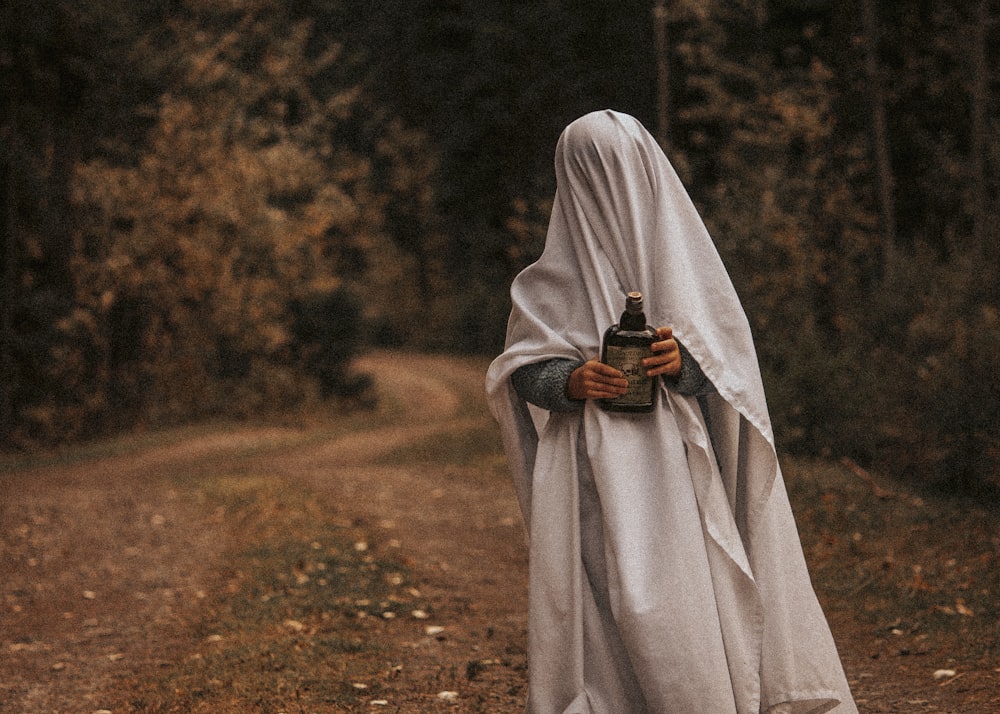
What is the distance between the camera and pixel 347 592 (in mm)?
7398

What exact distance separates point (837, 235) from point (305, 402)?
10778 millimetres

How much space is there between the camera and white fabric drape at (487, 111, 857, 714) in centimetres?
341

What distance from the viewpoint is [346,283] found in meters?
22.7

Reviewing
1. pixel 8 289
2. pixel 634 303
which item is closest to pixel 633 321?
pixel 634 303

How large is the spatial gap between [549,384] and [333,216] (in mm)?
17933

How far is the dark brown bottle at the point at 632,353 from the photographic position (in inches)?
136

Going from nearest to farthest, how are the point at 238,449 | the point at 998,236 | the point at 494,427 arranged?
the point at 998,236 < the point at 238,449 < the point at 494,427

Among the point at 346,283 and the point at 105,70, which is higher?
the point at 105,70

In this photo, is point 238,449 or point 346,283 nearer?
point 238,449

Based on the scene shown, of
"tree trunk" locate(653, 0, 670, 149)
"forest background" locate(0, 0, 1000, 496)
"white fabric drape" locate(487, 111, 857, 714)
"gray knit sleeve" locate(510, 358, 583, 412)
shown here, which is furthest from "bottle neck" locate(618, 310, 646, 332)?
"tree trunk" locate(653, 0, 670, 149)

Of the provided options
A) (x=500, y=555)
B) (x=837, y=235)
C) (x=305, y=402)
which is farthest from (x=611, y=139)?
(x=305, y=402)

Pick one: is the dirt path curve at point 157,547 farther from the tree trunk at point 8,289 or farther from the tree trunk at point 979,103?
the tree trunk at point 979,103

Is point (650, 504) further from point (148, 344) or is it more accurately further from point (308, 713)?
point (148, 344)

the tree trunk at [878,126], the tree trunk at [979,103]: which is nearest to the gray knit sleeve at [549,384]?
the tree trunk at [878,126]
